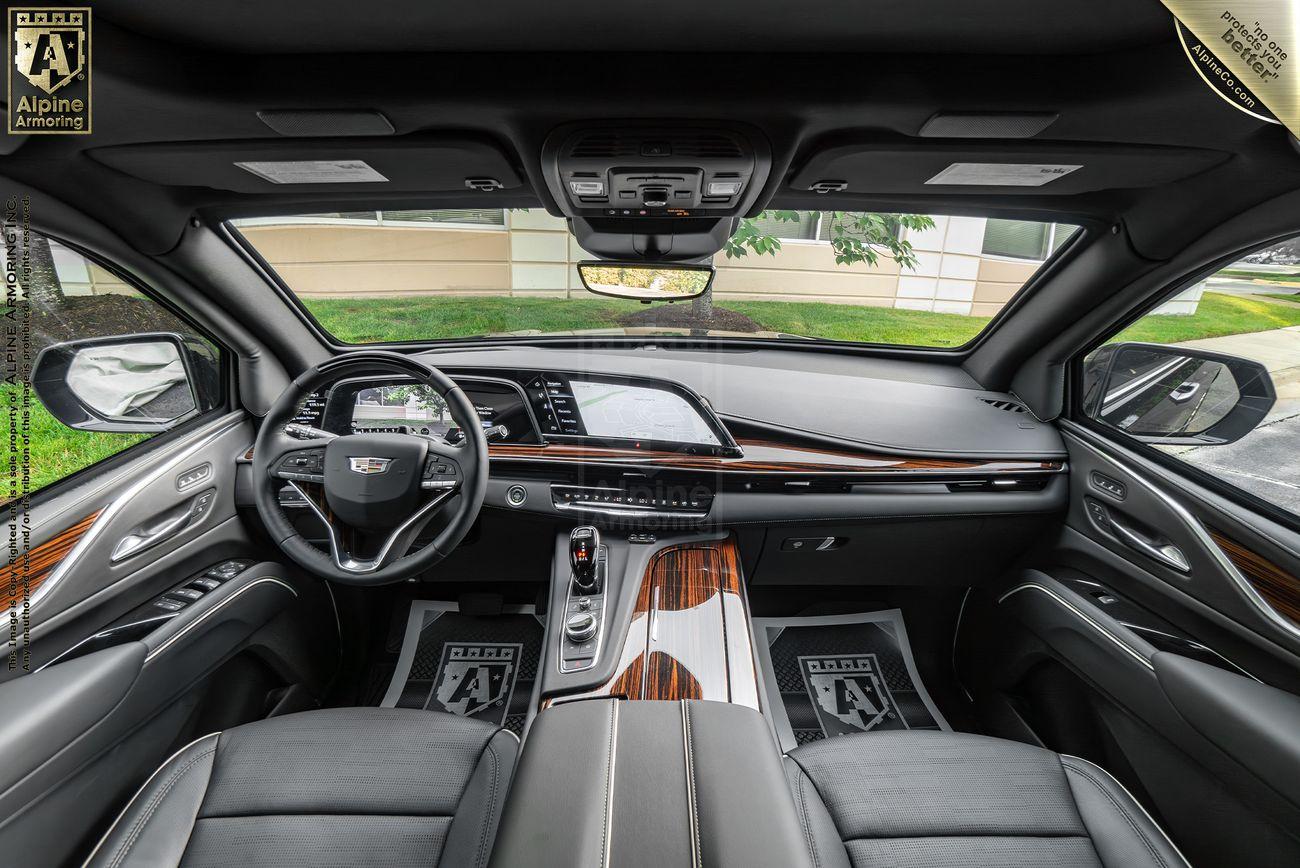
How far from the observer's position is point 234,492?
7.06 feet

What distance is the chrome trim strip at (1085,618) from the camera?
1.67m

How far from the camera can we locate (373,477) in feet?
5.61

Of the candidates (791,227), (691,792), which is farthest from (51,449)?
(791,227)

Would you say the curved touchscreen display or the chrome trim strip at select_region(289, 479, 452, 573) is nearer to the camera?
the chrome trim strip at select_region(289, 479, 452, 573)

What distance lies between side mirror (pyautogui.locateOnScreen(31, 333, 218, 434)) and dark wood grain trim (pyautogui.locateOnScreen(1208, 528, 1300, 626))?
3250 mm

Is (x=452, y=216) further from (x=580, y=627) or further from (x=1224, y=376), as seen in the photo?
(x=1224, y=376)

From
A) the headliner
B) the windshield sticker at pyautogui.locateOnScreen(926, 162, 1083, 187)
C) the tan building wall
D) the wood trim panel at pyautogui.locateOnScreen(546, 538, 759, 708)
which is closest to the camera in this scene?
the headliner

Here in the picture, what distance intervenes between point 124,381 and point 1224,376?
11.5ft

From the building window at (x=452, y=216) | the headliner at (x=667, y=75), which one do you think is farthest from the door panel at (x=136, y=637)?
the building window at (x=452, y=216)

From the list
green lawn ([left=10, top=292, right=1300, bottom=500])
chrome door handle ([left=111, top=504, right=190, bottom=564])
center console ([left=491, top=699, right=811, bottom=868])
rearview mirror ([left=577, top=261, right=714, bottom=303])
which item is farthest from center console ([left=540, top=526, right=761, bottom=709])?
chrome door handle ([left=111, top=504, right=190, bottom=564])

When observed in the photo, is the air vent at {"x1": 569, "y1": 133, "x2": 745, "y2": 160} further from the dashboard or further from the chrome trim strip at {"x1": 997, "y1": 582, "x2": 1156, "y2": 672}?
the chrome trim strip at {"x1": 997, "y1": 582, "x2": 1156, "y2": 672}

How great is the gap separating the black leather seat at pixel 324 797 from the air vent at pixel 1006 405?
7.15ft

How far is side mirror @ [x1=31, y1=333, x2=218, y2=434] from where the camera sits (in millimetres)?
1658

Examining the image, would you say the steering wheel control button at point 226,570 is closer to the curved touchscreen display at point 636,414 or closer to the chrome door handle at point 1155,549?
the curved touchscreen display at point 636,414
